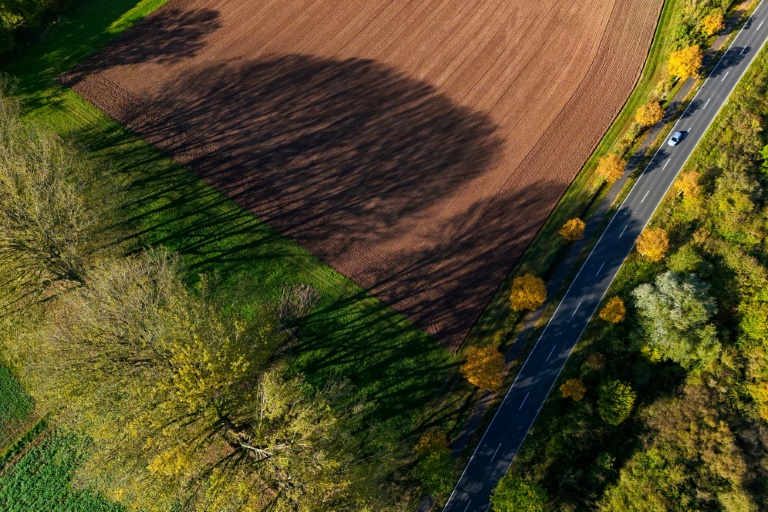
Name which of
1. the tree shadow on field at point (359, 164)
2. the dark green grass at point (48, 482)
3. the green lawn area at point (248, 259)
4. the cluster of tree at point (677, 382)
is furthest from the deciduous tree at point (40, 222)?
the cluster of tree at point (677, 382)

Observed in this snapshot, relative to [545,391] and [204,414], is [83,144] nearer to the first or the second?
[204,414]

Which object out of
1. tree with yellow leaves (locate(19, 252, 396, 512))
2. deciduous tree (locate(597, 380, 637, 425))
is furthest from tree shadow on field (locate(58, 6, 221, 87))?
deciduous tree (locate(597, 380, 637, 425))

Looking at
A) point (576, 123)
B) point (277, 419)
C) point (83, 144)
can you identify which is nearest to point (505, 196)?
point (576, 123)

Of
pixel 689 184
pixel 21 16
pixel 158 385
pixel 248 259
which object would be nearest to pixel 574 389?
pixel 689 184

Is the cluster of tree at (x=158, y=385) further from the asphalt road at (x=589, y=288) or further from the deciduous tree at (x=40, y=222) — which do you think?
the asphalt road at (x=589, y=288)

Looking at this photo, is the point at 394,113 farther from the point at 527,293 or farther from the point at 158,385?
the point at 158,385

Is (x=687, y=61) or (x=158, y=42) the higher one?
(x=158, y=42)
